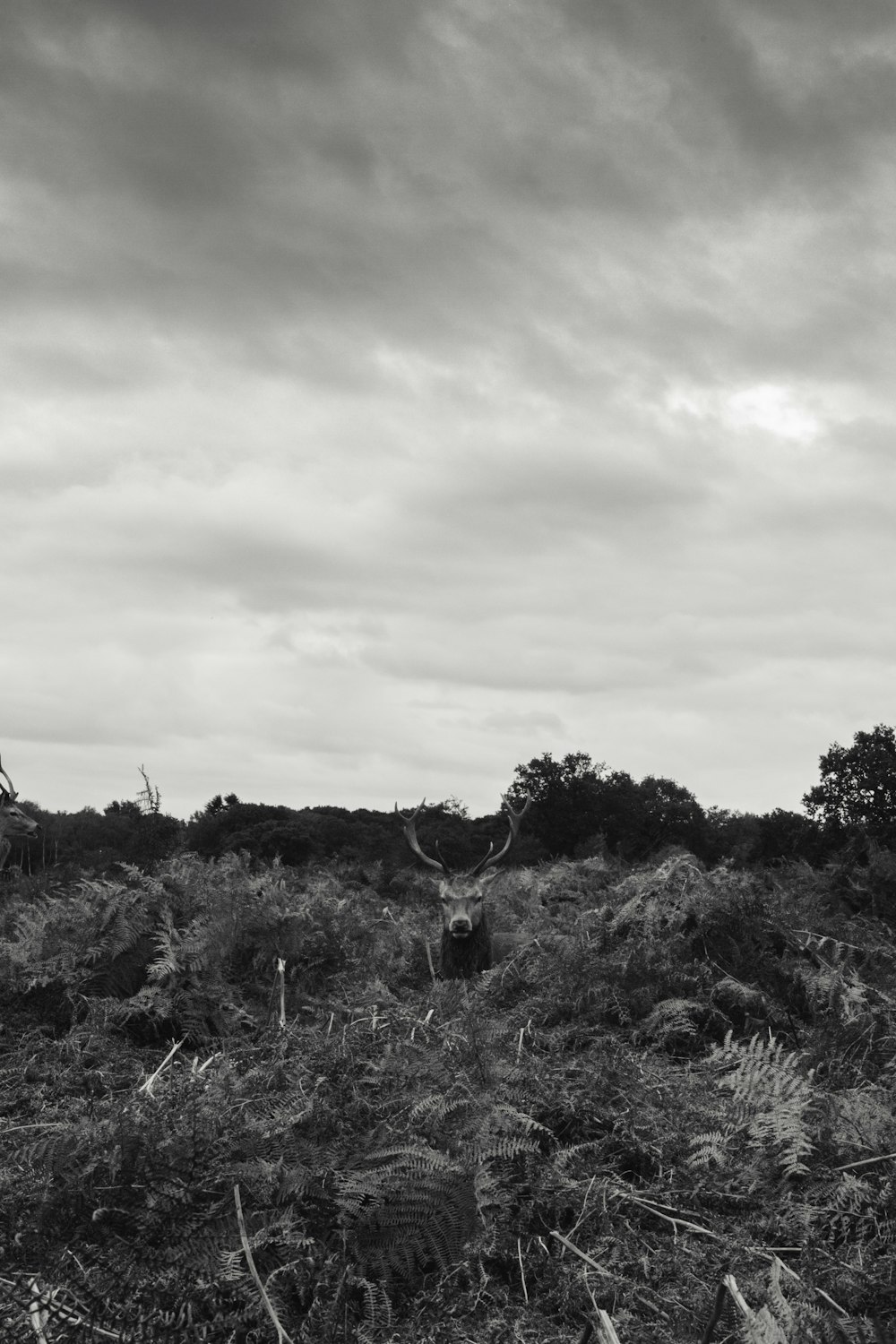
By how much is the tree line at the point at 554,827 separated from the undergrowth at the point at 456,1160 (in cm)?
932

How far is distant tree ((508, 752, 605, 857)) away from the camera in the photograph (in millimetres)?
34531

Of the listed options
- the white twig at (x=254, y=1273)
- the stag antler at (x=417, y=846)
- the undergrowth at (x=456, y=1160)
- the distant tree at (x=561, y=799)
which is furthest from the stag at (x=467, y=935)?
the distant tree at (x=561, y=799)

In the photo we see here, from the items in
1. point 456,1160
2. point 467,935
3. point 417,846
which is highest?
point 417,846

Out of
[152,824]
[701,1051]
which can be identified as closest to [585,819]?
[152,824]

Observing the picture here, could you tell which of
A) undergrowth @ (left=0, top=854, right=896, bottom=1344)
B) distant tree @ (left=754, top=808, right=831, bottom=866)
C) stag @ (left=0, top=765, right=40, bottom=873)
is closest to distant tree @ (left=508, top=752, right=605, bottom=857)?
distant tree @ (left=754, top=808, right=831, bottom=866)

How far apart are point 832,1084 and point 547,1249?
93.8 inches

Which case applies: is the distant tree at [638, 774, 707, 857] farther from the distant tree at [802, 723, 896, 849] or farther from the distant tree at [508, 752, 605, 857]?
the distant tree at [802, 723, 896, 849]

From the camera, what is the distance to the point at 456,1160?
3828 millimetres

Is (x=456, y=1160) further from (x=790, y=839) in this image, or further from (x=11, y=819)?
(x=790, y=839)

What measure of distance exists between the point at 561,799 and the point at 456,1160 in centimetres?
3204

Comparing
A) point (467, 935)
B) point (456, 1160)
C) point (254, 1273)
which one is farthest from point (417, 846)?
point (254, 1273)

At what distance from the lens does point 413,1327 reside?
129 inches

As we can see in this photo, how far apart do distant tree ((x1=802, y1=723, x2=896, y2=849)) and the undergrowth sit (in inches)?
676

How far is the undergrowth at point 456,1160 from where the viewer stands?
10.6 ft
